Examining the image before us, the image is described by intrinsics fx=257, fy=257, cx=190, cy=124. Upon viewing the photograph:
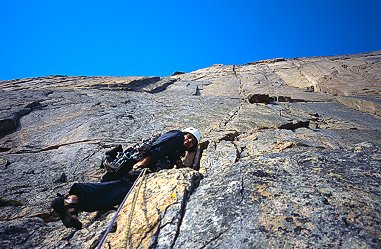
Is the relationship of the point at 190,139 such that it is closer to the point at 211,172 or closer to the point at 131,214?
the point at 211,172

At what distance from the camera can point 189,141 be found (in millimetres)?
6848

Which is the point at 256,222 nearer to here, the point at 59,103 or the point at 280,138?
the point at 280,138

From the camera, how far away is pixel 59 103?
12.7 meters

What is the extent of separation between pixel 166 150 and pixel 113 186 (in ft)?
4.63

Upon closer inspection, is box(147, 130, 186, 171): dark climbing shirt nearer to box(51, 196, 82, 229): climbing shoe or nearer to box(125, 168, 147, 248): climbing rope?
box(125, 168, 147, 248): climbing rope

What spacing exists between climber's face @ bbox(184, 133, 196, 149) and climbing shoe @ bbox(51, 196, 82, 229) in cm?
324

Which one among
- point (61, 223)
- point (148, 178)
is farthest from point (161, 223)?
point (61, 223)

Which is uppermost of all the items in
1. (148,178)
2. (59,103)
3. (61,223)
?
(59,103)

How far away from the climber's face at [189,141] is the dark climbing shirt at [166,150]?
345 mm

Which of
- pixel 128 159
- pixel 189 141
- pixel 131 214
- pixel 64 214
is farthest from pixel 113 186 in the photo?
A: pixel 189 141

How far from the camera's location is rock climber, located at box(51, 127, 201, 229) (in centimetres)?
430

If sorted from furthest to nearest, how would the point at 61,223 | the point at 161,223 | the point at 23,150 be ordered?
the point at 23,150, the point at 61,223, the point at 161,223

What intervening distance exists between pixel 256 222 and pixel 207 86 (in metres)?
17.7

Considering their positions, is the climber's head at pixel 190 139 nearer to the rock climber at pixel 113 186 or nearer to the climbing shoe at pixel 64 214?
the rock climber at pixel 113 186
